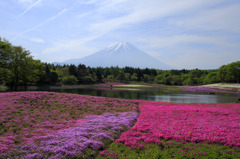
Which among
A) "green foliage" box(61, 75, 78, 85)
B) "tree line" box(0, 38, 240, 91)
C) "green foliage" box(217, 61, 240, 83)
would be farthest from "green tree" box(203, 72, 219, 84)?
"green foliage" box(61, 75, 78, 85)

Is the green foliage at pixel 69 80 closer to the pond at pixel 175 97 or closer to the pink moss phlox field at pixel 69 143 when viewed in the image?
the pond at pixel 175 97

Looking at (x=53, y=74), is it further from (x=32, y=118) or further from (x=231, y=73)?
(x=231, y=73)

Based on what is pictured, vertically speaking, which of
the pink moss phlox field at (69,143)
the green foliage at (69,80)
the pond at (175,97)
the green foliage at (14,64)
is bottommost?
the pond at (175,97)

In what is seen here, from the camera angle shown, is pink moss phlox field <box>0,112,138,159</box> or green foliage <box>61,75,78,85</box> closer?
pink moss phlox field <box>0,112,138,159</box>

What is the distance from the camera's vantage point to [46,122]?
63.4 feet

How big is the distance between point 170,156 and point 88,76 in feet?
447

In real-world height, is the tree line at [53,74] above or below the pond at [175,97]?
above

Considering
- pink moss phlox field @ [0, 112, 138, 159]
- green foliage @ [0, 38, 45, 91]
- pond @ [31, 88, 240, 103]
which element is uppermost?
green foliage @ [0, 38, 45, 91]

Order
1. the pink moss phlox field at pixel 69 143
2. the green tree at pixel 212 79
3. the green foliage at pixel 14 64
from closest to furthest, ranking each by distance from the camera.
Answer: the pink moss phlox field at pixel 69 143, the green foliage at pixel 14 64, the green tree at pixel 212 79

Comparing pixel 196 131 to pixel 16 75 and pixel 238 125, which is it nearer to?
pixel 238 125

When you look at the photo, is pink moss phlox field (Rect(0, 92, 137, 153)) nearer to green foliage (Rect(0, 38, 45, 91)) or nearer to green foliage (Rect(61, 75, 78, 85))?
green foliage (Rect(0, 38, 45, 91))

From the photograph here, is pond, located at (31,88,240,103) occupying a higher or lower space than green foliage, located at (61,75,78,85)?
lower

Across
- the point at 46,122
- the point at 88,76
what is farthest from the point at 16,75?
the point at 88,76

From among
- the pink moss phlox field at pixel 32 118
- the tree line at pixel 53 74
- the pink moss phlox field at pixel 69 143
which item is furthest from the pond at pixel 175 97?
the pink moss phlox field at pixel 69 143
